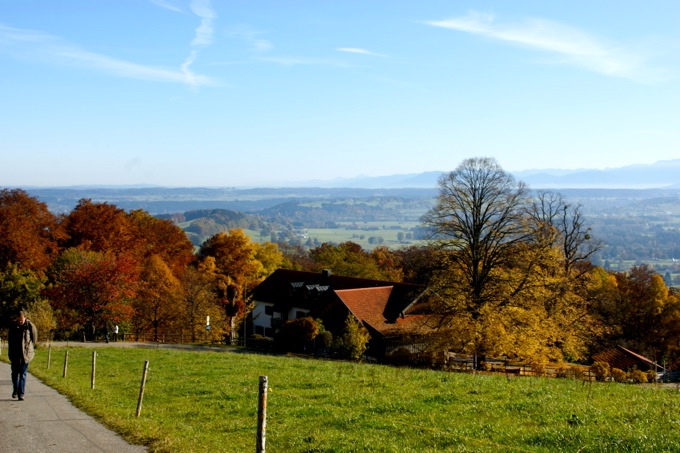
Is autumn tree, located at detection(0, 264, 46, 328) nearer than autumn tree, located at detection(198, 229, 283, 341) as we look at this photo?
Yes

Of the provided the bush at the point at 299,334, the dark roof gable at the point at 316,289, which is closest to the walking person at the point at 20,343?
the bush at the point at 299,334

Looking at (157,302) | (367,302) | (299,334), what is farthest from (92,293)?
(367,302)

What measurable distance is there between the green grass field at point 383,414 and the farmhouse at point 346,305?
24769mm

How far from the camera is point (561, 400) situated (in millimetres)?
15344

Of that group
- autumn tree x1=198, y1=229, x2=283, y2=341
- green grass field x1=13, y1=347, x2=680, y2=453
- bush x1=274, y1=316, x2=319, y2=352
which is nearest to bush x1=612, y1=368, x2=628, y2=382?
green grass field x1=13, y1=347, x2=680, y2=453

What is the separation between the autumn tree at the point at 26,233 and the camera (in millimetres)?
60812

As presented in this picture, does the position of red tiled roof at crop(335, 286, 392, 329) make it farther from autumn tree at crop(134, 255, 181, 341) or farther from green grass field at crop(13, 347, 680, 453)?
green grass field at crop(13, 347, 680, 453)

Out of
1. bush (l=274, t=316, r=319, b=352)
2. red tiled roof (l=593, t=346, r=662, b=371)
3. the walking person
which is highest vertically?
the walking person

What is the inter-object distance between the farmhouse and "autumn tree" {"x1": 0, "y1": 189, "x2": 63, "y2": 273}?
76.3ft

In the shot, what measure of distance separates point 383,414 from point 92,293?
46855 mm

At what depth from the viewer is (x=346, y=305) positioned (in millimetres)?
54531

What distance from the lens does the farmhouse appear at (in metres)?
52.0

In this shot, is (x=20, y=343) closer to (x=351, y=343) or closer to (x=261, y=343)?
(x=351, y=343)

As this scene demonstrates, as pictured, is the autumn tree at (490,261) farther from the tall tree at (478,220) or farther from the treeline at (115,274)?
the treeline at (115,274)
